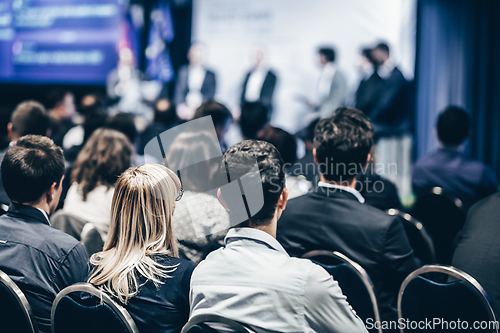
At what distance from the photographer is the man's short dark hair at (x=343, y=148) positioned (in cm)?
195

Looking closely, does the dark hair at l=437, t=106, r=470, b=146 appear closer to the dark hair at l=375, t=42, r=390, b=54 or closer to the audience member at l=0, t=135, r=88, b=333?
the dark hair at l=375, t=42, r=390, b=54

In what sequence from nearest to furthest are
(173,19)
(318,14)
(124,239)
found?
(124,239)
(318,14)
(173,19)

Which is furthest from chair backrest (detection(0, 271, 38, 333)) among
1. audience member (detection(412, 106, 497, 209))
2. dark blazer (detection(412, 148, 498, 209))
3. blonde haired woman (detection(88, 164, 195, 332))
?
audience member (detection(412, 106, 497, 209))

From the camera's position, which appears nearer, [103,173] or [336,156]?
[336,156]

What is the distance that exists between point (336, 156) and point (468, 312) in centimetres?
79

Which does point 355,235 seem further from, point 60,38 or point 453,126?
point 60,38

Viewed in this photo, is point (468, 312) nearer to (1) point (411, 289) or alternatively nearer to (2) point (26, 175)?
(1) point (411, 289)

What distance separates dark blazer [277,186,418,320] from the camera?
1720 mm

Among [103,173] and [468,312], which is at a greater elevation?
[103,173]

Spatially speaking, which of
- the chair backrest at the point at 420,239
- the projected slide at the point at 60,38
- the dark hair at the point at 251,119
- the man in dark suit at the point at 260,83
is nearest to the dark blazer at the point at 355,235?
the chair backrest at the point at 420,239

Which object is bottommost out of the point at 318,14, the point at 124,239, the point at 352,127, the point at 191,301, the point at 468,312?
the point at 468,312

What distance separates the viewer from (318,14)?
6.38 m

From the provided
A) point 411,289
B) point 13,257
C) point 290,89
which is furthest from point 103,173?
point 290,89

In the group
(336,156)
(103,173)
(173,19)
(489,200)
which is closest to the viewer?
(489,200)
